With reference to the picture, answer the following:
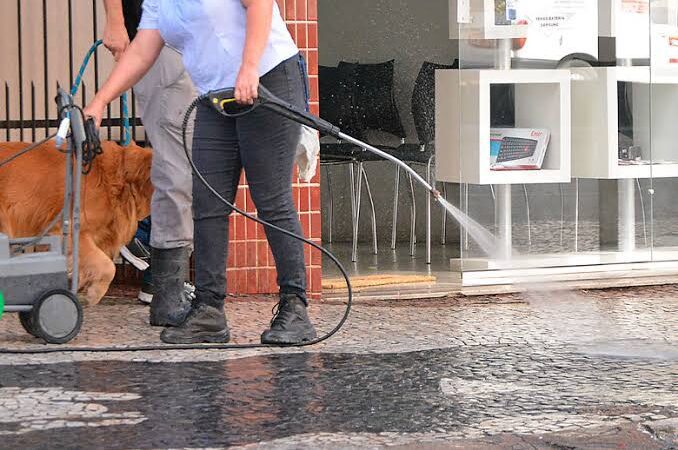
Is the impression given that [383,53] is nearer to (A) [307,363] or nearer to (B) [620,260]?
(B) [620,260]

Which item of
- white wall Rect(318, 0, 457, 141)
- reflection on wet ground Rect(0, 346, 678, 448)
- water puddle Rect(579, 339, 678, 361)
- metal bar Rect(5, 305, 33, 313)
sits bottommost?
reflection on wet ground Rect(0, 346, 678, 448)

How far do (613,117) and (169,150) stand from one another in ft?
10.6

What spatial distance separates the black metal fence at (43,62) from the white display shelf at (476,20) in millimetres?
1990

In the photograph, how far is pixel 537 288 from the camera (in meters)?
8.06

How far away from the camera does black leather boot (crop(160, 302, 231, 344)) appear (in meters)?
5.82

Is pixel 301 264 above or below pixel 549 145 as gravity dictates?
below

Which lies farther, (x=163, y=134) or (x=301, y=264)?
(x=163, y=134)

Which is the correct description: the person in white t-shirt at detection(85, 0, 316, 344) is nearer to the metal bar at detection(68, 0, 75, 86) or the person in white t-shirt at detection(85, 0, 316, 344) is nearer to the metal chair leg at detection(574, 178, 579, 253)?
the metal bar at detection(68, 0, 75, 86)

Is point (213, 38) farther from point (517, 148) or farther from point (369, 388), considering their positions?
point (517, 148)

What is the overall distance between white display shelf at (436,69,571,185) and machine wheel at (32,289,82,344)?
3124mm

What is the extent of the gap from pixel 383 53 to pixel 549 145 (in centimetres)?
333

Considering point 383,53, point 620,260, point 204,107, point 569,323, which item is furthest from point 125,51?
point 383,53

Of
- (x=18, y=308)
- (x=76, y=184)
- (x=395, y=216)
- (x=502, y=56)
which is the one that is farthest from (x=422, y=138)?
(x=18, y=308)

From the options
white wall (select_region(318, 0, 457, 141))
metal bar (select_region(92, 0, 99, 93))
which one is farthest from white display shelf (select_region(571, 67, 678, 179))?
white wall (select_region(318, 0, 457, 141))
